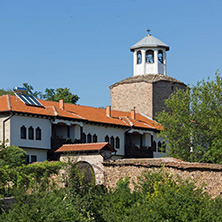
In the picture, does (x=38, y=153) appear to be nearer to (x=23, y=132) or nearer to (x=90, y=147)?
(x=23, y=132)

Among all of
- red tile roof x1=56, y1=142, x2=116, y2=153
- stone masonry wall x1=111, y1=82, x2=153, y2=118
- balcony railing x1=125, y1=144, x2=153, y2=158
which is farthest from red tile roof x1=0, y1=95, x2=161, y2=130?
red tile roof x1=56, y1=142, x2=116, y2=153

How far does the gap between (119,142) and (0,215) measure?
23.7 meters

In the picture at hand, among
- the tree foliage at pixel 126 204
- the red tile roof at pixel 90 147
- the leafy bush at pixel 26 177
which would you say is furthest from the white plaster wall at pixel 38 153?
the tree foliage at pixel 126 204

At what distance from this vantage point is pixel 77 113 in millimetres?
45500

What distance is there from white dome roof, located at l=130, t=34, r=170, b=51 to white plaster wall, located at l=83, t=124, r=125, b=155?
Result: 30.4 feet

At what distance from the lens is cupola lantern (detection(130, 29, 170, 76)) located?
52.9 m

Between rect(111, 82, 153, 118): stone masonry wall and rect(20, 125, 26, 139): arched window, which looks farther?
rect(111, 82, 153, 118): stone masonry wall

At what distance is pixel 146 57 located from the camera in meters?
53.6

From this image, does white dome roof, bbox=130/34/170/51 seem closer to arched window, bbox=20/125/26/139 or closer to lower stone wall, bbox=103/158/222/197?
arched window, bbox=20/125/26/139

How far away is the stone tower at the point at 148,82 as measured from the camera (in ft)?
172

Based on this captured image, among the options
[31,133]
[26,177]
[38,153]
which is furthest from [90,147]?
[38,153]

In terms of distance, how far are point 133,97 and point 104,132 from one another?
27.4 feet

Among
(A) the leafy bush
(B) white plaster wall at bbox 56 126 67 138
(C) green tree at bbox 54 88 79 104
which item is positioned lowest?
(A) the leafy bush

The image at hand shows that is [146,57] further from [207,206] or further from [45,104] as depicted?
[207,206]
